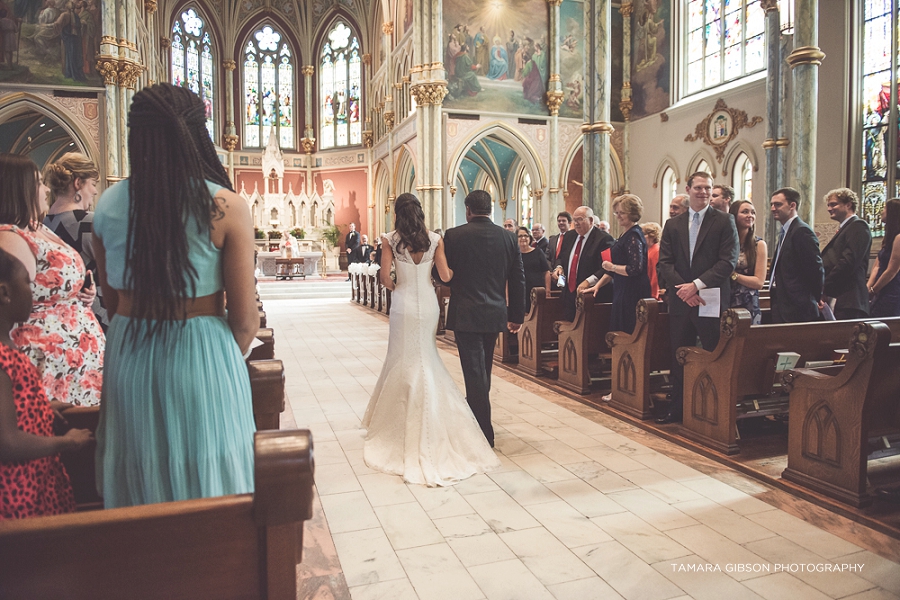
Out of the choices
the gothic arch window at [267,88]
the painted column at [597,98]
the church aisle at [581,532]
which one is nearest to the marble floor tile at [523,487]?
the church aisle at [581,532]

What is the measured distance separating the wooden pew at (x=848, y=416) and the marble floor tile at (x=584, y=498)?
105cm

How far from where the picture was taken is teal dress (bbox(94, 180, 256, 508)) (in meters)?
1.47

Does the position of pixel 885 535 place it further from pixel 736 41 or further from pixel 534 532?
pixel 736 41

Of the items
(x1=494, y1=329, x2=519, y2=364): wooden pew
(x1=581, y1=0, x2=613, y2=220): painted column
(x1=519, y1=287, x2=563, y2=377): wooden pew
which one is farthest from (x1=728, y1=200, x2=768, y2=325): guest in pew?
(x1=581, y1=0, x2=613, y2=220): painted column

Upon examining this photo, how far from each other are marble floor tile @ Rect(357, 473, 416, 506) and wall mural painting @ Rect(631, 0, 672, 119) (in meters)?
16.8

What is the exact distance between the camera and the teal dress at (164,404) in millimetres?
1474

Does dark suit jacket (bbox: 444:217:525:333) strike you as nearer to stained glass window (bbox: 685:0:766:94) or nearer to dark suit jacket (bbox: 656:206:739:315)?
dark suit jacket (bbox: 656:206:739:315)

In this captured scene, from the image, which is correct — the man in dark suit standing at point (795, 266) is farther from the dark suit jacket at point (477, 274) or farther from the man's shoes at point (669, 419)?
the dark suit jacket at point (477, 274)

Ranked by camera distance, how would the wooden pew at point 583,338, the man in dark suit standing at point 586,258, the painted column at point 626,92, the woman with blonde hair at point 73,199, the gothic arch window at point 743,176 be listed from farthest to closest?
1. the painted column at point 626,92
2. the gothic arch window at point 743,176
3. the man in dark suit standing at point 586,258
4. the wooden pew at point 583,338
5. the woman with blonde hair at point 73,199

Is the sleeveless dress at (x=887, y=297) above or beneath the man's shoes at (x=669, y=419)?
above

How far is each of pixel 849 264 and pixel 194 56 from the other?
2617cm

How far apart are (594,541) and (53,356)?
2.40m

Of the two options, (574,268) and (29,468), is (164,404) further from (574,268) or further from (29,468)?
(574,268)

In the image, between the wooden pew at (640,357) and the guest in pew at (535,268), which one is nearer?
the wooden pew at (640,357)
